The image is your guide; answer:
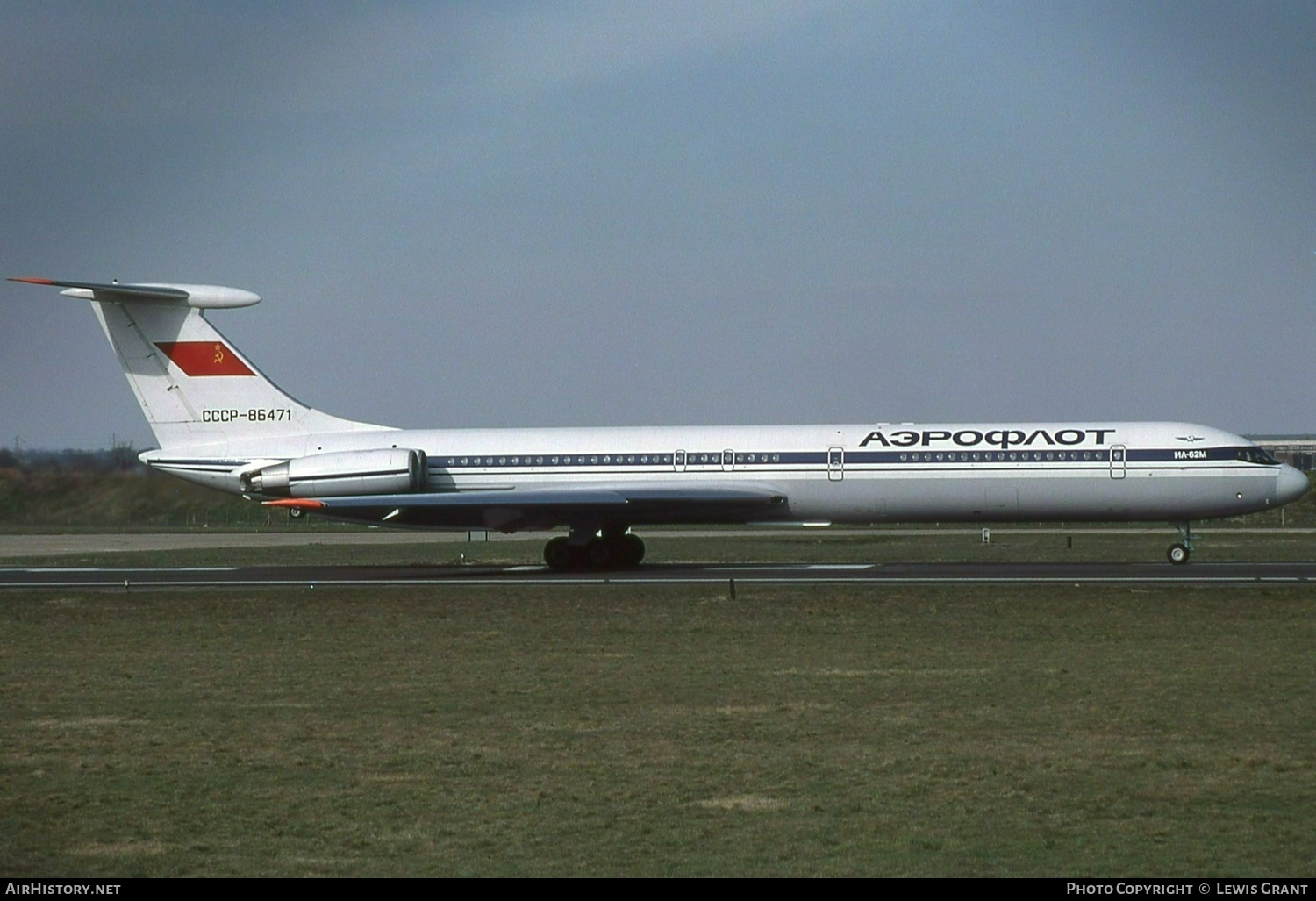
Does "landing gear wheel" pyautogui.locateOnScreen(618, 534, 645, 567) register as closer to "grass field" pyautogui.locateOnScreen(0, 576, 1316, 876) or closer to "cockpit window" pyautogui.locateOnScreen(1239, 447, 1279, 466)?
"grass field" pyautogui.locateOnScreen(0, 576, 1316, 876)

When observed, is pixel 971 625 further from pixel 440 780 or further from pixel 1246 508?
pixel 1246 508

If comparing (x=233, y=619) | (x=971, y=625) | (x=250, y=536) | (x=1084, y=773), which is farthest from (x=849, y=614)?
(x=250, y=536)

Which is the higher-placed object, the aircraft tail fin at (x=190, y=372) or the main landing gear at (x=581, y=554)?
the aircraft tail fin at (x=190, y=372)

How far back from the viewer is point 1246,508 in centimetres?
3481

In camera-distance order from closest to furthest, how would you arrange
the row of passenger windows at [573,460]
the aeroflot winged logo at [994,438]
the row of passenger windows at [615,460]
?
the aeroflot winged logo at [994,438] → the row of passenger windows at [615,460] → the row of passenger windows at [573,460]

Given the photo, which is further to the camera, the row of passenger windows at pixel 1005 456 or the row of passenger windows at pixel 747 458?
the row of passenger windows at pixel 747 458

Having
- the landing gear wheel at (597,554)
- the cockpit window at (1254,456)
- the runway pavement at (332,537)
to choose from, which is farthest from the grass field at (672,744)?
the runway pavement at (332,537)

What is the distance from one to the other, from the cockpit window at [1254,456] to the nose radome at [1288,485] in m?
0.33

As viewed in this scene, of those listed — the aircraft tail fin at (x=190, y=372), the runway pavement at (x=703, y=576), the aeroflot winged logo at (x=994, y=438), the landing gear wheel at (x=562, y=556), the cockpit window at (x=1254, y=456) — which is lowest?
the runway pavement at (x=703, y=576)

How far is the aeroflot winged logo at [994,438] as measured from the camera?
3500 cm

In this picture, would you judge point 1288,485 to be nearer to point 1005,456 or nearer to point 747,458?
point 1005,456

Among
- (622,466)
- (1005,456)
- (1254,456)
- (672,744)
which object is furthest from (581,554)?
→ (672,744)

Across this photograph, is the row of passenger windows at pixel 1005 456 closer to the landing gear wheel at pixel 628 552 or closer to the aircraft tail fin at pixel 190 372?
the landing gear wheel at pixel 628 552

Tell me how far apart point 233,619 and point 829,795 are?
15.5 metres
